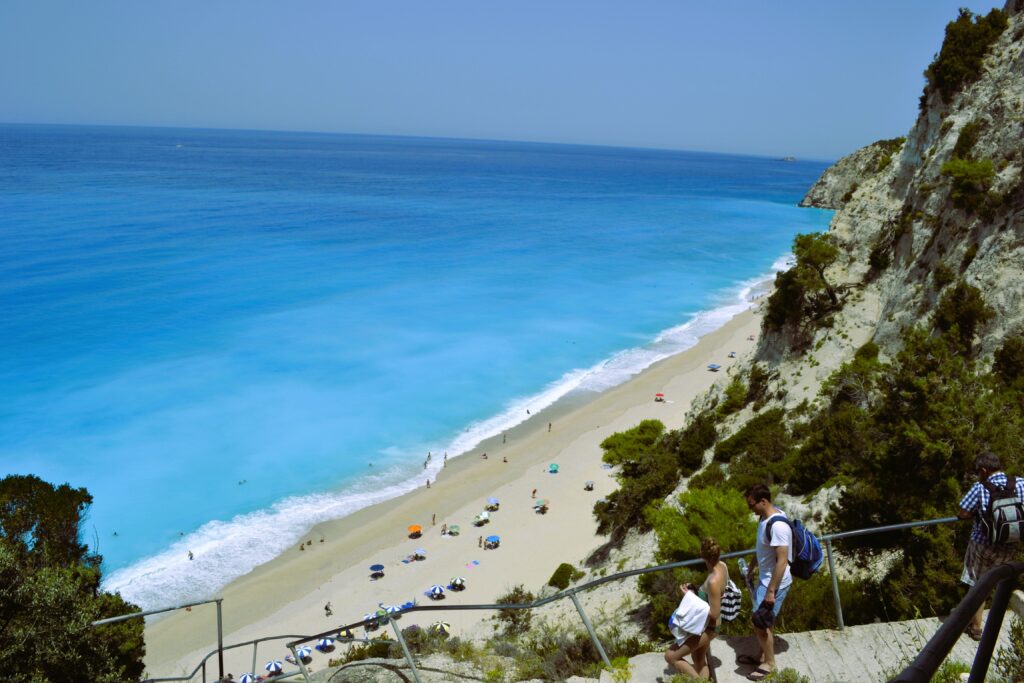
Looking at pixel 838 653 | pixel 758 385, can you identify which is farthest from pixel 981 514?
pixel 758 385

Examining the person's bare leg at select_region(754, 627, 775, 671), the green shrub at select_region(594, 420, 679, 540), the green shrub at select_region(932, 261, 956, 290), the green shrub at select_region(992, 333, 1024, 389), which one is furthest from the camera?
the green shrub at select_region(594, 420, 679, 540)

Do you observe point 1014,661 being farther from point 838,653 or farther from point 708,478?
point 708,478

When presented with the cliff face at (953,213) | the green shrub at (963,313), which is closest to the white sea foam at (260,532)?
the cliff face at (953,213)

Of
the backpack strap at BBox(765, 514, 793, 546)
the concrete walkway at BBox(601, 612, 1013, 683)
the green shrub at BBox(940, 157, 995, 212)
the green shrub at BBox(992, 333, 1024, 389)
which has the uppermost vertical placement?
the green shrub at BBox(940, 157, 995, 212)

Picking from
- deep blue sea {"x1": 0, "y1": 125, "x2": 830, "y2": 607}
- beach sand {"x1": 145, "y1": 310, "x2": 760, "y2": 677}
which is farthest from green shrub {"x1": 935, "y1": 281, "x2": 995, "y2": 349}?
deep blue sea {"x1": 0, "y1": 125, "x2": 830, "y2": 607}

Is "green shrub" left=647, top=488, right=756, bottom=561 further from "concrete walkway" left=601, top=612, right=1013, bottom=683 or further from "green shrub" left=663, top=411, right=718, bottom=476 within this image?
"concrete walkway" left=601, top=612, right=1013, bottom=683

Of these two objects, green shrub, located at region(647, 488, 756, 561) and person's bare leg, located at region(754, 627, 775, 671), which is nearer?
person's bare leg, located at region(754, 627, 775, 671)

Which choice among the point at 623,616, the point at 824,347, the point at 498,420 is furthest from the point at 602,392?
the point at 623,616

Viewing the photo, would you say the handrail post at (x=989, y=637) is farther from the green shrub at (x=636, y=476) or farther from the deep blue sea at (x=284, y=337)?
the deep blue sea at (x=284, y=337)
